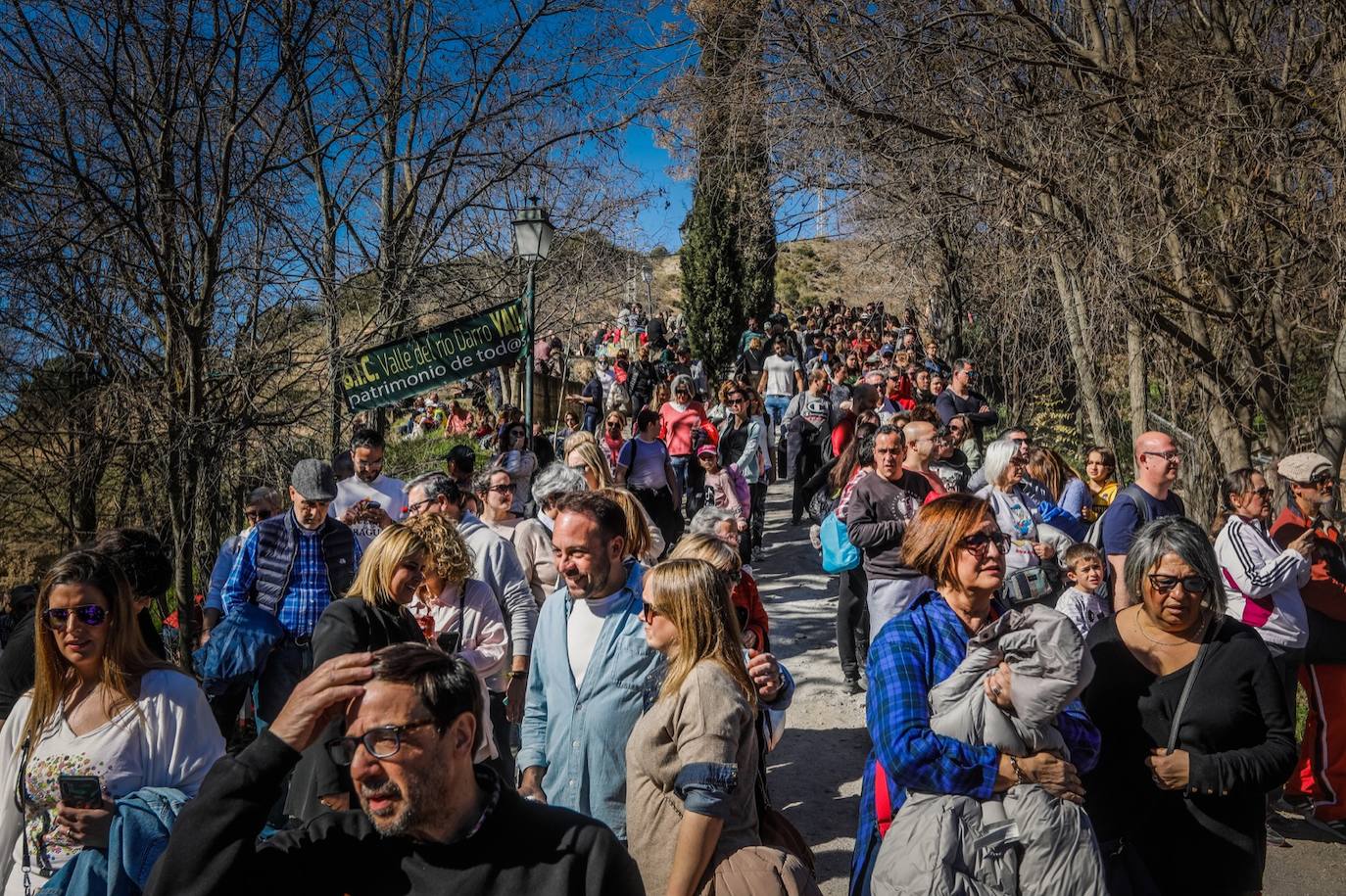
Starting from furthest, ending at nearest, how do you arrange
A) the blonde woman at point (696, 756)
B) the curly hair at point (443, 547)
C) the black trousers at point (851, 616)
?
the black trousers at point (851, 616)
the curly hair at point (443, 547)
the blonde woman at point (696, 756)

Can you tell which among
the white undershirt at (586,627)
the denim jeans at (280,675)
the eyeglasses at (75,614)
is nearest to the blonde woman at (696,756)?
the white undershirt at (586,627)

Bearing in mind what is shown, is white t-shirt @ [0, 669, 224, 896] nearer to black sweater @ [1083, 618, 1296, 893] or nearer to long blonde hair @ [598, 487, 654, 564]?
long blonde hair @ [598, 487, 654, 564]

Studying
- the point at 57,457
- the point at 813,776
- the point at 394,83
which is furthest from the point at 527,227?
the point at 813,776

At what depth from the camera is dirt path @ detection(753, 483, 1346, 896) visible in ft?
16.0

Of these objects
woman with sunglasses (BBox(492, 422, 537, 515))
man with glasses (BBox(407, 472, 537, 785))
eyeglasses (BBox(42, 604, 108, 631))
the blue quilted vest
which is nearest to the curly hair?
man with glasses (BBox(407, 472, 537, 785))

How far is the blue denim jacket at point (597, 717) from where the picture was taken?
3.29m

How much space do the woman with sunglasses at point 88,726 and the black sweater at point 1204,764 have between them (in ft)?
9.13

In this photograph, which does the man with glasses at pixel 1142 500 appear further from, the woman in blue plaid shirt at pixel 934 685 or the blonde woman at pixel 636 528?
the woman in blue plaid shirt at pixel 934 685

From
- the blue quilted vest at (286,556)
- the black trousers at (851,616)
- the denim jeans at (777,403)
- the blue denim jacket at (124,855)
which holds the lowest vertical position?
the black trousers at (851,616)

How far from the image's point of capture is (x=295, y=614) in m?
5.07

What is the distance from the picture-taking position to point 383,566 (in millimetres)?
3725

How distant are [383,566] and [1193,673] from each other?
283 cm

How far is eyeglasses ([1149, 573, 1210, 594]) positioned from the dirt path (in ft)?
7.62

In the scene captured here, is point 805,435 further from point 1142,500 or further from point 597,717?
point 597,717
